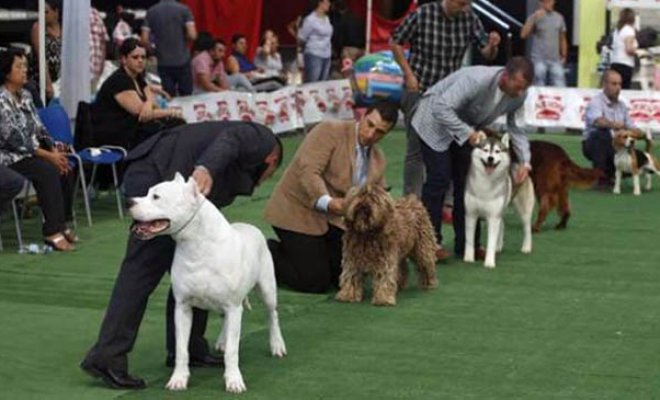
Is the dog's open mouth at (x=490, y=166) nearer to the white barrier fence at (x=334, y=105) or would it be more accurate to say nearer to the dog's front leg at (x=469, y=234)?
the dog's front leg at (x=469, y=234)

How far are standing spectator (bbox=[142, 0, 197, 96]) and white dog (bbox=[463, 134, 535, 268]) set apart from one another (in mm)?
7229

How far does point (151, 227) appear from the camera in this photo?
721 cm

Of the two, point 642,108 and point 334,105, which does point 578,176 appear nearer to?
point 642,108

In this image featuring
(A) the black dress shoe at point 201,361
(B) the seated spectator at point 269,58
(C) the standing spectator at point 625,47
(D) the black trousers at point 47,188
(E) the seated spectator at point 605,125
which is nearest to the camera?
(A) the black dress shoe at point 201,361

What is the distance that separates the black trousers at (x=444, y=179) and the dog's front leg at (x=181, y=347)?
4.03m

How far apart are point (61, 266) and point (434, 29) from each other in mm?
3517

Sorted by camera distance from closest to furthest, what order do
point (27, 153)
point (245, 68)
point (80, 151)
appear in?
point (27, 153) < point (80, 151) < point (245, 68)

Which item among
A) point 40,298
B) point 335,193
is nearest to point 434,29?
point 335,193

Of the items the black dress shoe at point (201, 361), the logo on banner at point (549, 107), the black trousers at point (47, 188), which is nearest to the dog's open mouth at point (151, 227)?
the black dress shoe at point (201, 361)

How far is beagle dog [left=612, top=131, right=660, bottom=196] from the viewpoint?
16.2m

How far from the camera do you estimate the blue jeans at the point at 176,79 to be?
1817 cm

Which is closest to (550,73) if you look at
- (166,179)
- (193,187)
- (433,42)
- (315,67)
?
(315,67)

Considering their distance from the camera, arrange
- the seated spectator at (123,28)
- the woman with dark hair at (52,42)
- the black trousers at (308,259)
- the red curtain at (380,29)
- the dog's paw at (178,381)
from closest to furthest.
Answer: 1. the dog's paw at (178,381)
2. the black trousers at (308,259)
3. the woman with dark hair at (52,42)
4. the seated spectator at (123,28)
5. the red curtain at (380,29)

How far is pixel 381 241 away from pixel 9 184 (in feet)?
10.0
